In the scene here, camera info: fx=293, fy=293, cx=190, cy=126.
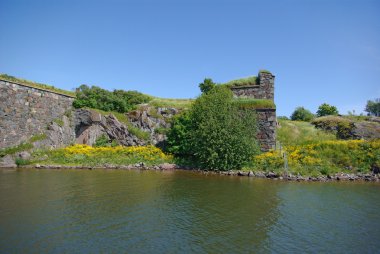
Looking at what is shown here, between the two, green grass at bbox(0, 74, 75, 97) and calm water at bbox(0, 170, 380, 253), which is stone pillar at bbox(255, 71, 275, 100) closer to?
calm water at bbox(0, 170, 380, 253)

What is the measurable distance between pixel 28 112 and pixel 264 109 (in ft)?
88.7

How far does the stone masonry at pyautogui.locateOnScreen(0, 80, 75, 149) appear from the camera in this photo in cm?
3119

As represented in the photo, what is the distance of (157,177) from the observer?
988 inches

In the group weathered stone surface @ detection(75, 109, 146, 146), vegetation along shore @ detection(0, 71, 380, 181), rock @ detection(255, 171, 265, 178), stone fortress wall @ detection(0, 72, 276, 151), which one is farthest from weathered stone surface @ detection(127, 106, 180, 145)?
rock @ detection(255, 171, 265, 178)

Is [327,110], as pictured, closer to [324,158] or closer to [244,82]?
[244,82]

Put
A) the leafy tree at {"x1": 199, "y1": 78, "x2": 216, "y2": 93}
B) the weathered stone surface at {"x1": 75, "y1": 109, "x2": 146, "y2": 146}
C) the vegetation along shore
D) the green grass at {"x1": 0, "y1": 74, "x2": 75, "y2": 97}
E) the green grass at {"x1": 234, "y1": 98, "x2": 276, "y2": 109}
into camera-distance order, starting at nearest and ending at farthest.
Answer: the vegetation along shore, the green grass at {"x1": 0, "y1": 74, "x2": 75, "y2": 97}, the green grass at {"x1": 234, "y1": 98, "x2": 276, "y2": 109}, the weathered stone surface at {"x1": 75, "y1": 109, "x2": 146, "y2": 146}, the leafy tree at {"x1": 199, "y1": 78, "x2": 216, "y2": 93}

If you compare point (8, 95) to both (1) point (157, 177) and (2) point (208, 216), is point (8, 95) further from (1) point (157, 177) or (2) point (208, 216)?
(2) point (208, 216)

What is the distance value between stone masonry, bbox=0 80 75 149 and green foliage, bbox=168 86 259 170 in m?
15.3

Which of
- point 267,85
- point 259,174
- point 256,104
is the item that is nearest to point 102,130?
point 256,104

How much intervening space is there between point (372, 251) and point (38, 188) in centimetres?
1874

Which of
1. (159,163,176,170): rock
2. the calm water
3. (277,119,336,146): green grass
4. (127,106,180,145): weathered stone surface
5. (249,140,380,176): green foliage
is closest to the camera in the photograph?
the calm water

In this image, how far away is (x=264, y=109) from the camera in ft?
110

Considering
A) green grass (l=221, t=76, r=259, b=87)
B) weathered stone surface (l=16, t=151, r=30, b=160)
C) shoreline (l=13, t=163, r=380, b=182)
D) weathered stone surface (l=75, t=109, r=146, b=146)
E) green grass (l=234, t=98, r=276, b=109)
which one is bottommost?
shoreline (l=13, t=163, r=380, b=182)

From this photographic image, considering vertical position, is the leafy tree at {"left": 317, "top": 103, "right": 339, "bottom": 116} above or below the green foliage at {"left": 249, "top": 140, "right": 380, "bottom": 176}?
above
